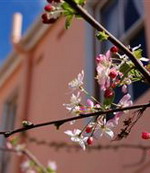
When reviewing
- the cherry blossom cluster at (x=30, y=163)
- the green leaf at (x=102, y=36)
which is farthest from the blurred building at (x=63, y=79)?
the green leaf at (x=102, y=36)

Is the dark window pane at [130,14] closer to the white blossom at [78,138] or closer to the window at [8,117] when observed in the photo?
the window at [8,117]

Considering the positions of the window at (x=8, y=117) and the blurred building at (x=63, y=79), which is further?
the window at (x=8, y=117)

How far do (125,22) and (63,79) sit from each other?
0.82 m

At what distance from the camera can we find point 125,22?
388cm

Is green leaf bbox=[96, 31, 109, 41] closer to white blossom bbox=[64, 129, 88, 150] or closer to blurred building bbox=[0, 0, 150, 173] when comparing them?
white blossom bbox=[64, 129, 88, 150]

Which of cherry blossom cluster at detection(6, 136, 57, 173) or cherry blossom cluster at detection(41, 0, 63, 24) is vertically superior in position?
cherry blossom cluster at detection(41, 0, 63, 24)

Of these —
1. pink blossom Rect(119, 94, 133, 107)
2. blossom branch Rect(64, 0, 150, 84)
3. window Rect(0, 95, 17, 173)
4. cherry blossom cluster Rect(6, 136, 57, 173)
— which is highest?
window Rect(0, 95, 17, 173)

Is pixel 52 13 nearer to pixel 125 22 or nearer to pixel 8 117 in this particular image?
pixel 125 22

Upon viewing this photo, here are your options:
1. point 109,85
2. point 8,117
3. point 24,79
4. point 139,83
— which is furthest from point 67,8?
point 8,117

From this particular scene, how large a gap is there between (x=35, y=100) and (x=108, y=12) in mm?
1156

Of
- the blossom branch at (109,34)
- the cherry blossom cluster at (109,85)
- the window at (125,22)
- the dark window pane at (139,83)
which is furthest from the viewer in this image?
the window at (125,22)

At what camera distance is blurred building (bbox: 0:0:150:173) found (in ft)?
10.8

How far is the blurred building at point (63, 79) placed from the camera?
328cm

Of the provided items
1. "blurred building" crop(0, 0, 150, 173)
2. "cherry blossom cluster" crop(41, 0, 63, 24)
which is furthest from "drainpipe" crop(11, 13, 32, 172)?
"cherry blossom cluster" crop(41, 0, 63, 24)
